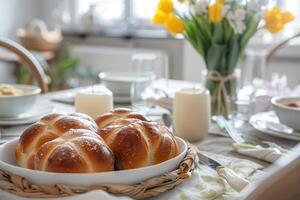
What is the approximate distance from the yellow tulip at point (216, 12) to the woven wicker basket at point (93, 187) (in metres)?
0.62

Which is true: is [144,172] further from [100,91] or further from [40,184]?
[100,91]

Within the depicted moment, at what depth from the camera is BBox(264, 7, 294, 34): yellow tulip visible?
1269 mm

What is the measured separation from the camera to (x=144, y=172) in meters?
0.64

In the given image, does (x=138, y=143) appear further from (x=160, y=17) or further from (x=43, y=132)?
(x=160, y=17)

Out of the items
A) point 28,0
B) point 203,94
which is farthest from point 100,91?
point 28,0

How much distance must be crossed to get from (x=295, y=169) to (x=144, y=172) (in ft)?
0.78

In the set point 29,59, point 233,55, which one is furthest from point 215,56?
point 29,59

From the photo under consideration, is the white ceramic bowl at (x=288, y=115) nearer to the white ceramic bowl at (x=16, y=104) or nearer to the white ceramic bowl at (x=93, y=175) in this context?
the white ceramic bowl at (x=93, y=175)

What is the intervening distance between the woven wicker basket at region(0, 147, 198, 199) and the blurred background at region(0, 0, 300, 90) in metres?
2.68

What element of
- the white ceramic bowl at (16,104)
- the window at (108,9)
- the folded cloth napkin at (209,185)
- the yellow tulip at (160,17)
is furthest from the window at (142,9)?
the folded cloth napkin at (209,185)

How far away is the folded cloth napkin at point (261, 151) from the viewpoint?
0.86 metres

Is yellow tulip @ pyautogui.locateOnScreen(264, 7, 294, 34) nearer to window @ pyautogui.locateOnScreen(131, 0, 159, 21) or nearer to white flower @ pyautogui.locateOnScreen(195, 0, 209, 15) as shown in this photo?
white flower @ pyautogui.locateOnScreen(195, 0, 209, 15)

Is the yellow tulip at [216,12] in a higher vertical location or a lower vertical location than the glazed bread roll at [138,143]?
higher

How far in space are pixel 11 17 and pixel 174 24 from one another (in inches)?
124
